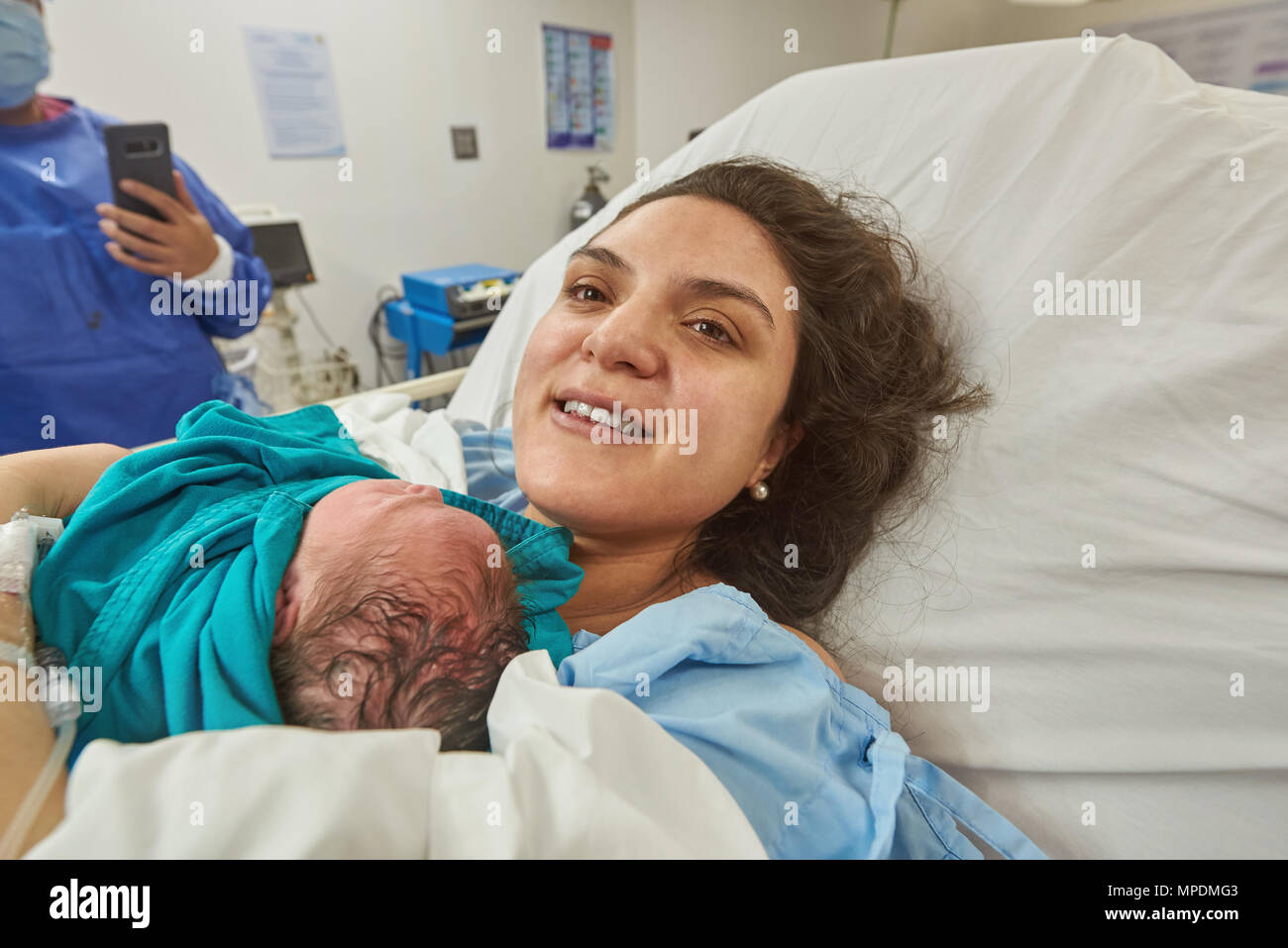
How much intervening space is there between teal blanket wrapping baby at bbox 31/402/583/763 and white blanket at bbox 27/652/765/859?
0.35 feet

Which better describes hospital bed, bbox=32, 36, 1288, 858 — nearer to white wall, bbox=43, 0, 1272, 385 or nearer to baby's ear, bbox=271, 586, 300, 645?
baby's ear, bbox=271, 586, 300, 645

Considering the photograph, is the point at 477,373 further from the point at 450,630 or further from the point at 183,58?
the point at 183,58

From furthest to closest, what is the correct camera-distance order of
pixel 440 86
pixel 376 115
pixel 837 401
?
pixel 440 86, pixel 376 115, pixel 837 401

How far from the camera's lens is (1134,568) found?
90 centimetres

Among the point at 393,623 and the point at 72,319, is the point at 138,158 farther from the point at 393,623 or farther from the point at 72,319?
the point at 393,623

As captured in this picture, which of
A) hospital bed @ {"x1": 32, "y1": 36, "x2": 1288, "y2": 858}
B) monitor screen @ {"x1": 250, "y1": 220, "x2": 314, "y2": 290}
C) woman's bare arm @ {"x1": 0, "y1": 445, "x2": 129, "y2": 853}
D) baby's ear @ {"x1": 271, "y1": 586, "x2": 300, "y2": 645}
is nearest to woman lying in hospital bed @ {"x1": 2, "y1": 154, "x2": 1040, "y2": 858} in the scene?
hospital bed @ {"x1": 32, "y1": 36, "x2": 1288, "y2": 858}

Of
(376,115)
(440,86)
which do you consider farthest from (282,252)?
(440,86)

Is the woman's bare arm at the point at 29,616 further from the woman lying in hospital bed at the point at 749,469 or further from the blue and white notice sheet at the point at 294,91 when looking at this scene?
the blue and white notice sheet at the point at 294,91

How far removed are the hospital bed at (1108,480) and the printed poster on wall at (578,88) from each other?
2942mm

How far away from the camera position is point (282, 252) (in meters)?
2.55

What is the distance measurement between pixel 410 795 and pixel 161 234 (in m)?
1.88

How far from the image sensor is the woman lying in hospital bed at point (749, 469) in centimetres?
72
